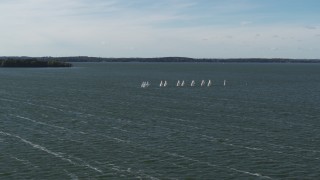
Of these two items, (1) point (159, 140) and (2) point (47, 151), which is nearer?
(2) point (47, 151)

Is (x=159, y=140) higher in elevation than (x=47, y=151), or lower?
higher

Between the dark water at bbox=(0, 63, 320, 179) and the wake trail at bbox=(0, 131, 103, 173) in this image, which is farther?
the wake trail at bbox=(0, 131, 103, 173)

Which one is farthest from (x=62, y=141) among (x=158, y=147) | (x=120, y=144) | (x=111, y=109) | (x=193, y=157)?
(x=111, y=109)

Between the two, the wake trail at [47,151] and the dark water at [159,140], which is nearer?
the dark water at [159,140]

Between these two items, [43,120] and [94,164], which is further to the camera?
[43,120]

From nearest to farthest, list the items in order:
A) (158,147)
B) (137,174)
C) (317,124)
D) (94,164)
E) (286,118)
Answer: (137,174), (94,164), (158,147), (317,124), (286,118)

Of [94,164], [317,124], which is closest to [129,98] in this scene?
[317,124]

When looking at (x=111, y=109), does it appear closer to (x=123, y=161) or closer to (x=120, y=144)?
(x=120, y=144)

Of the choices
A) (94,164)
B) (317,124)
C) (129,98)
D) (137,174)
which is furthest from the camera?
(129,98)

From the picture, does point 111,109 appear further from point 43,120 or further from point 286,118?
point 286,118
